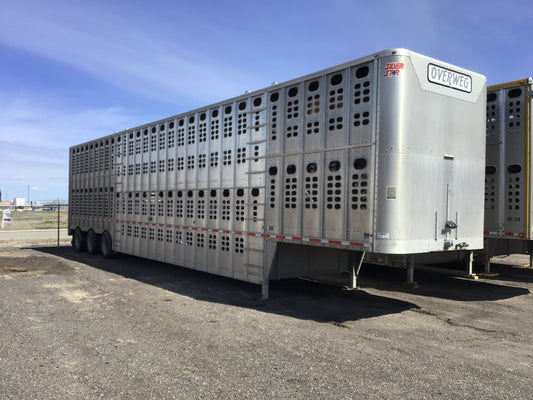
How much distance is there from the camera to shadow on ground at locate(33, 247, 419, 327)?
8.55 meters

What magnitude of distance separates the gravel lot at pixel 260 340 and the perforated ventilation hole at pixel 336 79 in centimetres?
428

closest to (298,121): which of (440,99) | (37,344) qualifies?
(440,99)

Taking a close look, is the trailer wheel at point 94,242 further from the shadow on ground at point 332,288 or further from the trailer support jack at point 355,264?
the trailer support jack at point 355,264

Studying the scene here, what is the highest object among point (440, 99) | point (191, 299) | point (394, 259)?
point (440, 99)

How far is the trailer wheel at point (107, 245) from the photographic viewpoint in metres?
15.9

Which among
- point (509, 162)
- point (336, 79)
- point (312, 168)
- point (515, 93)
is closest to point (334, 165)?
point (312, 168)

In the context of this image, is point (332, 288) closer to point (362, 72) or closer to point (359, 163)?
point (359, 163)

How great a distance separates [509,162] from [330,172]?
16.8 feet

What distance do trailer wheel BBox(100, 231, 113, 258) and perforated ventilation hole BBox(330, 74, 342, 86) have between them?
10.7m

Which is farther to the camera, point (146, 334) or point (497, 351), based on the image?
point (146, 334)

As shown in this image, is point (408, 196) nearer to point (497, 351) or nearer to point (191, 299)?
point (497, 351)

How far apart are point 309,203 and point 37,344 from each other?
5.01 metres

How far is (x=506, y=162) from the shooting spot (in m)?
10.5

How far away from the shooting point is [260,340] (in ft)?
21.8
